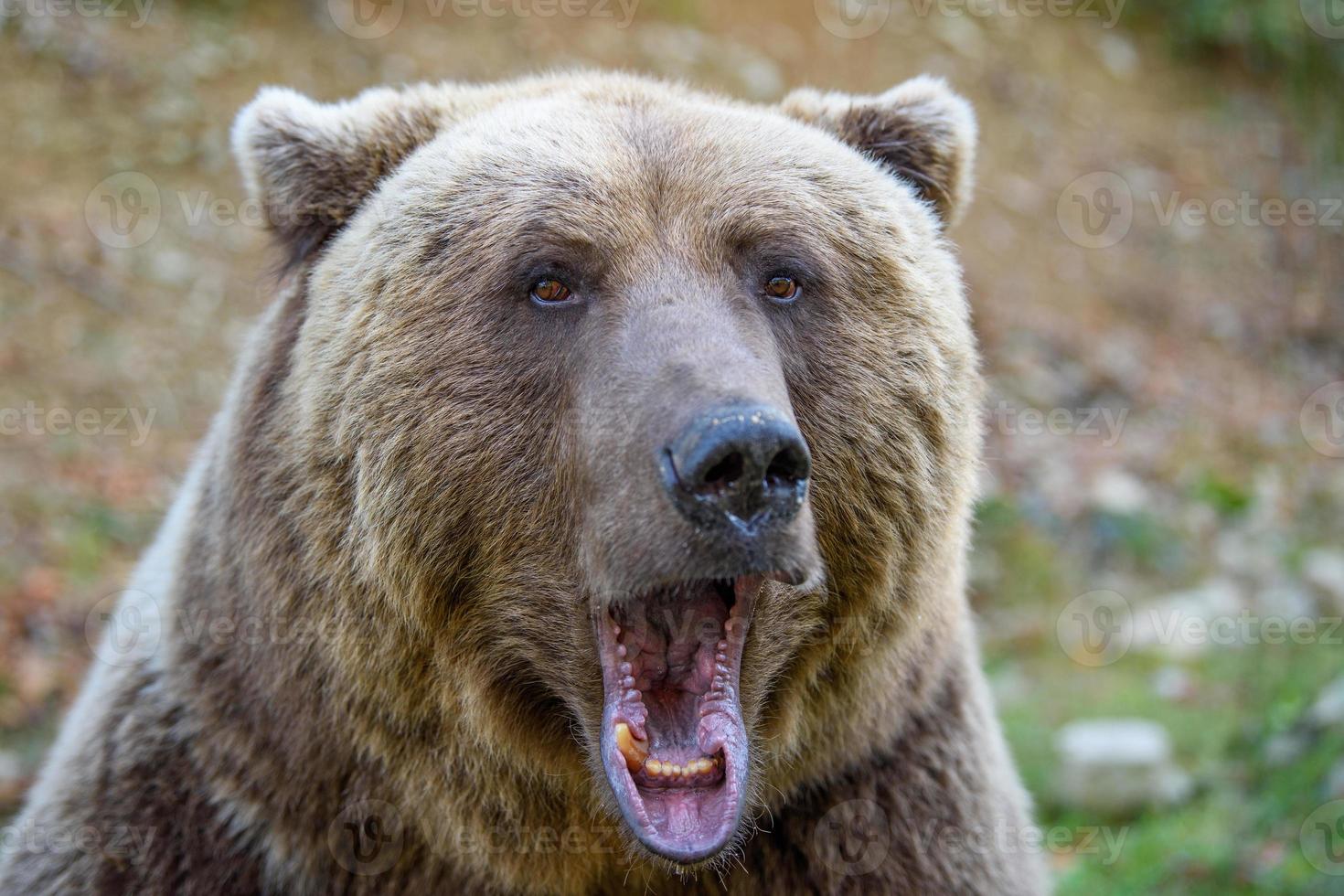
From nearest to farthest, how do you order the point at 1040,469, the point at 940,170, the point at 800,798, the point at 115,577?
the point at 800,798
the point at 940,170
the point at 115,577
the point at 1040,469

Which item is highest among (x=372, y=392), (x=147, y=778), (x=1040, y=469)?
(x=372, y=392)

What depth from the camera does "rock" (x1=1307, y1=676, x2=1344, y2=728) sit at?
20.0 ft

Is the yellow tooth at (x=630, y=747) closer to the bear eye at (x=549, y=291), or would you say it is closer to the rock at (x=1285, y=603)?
the bear eye at (x=549, y=291)

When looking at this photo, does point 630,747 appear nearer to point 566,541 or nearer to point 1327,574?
point 566,541

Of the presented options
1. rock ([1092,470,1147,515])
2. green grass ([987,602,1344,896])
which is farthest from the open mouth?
rock ([1092,470,1147,515])

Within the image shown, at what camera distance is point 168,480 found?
334 inches

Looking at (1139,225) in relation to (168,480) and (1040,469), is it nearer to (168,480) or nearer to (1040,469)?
(1040,469)

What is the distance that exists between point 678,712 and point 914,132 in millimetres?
2001

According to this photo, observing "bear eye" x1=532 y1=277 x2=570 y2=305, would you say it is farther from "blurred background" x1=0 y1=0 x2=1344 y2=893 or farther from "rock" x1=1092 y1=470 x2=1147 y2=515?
"rock" x1=1092 y1=470 x2=1147 y2=515

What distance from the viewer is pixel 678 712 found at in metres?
3.40

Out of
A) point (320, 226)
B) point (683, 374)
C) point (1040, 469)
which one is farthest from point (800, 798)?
point (1040, 469)

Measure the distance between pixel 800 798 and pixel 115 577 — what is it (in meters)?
5.16

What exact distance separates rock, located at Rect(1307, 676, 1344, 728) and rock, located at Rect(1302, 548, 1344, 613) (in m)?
2.90

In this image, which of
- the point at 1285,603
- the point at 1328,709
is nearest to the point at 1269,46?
the point at 1285,603
